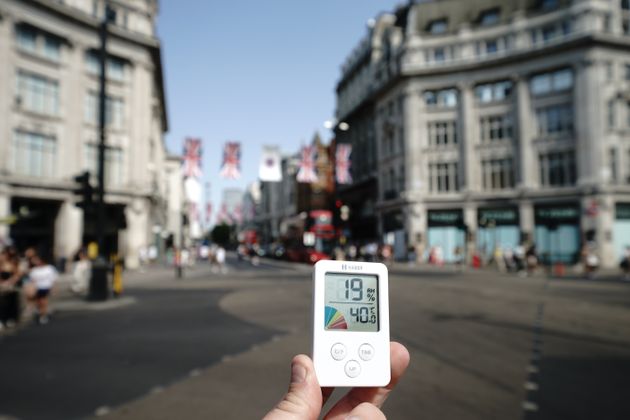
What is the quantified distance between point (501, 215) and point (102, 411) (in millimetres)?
39492

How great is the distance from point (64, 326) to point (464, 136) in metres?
38.0

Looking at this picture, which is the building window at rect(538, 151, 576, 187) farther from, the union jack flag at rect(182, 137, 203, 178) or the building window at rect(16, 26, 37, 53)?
the building window at rect(16, 26, 37, 53)

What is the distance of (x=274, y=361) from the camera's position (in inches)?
282

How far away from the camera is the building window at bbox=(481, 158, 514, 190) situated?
132 feet

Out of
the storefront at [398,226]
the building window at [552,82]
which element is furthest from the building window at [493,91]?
the storefront at [398,226]

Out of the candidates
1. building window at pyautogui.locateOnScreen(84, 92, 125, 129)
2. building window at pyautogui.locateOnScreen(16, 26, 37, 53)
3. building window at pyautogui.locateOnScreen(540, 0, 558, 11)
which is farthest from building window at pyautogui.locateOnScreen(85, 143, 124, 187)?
building window at pyautogui.locateOnScreen(540, 0, 558, 11)

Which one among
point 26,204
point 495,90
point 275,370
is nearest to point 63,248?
point 26,204

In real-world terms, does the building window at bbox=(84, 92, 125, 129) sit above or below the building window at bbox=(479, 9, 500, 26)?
below

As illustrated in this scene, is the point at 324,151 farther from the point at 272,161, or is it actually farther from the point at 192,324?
the point at 272,161

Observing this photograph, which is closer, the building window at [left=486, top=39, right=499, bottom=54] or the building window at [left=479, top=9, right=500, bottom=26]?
the building window at [left=486, top=39, right=499, bottom=54]

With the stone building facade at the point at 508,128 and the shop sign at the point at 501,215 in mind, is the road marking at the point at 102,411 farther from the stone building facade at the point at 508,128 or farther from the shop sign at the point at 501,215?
the shop sign at the point at 501,215

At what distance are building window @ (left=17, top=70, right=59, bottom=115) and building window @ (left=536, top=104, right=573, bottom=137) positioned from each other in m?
38.6

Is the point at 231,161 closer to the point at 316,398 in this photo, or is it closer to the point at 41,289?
the point at 41,289

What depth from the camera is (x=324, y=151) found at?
15.1ft
